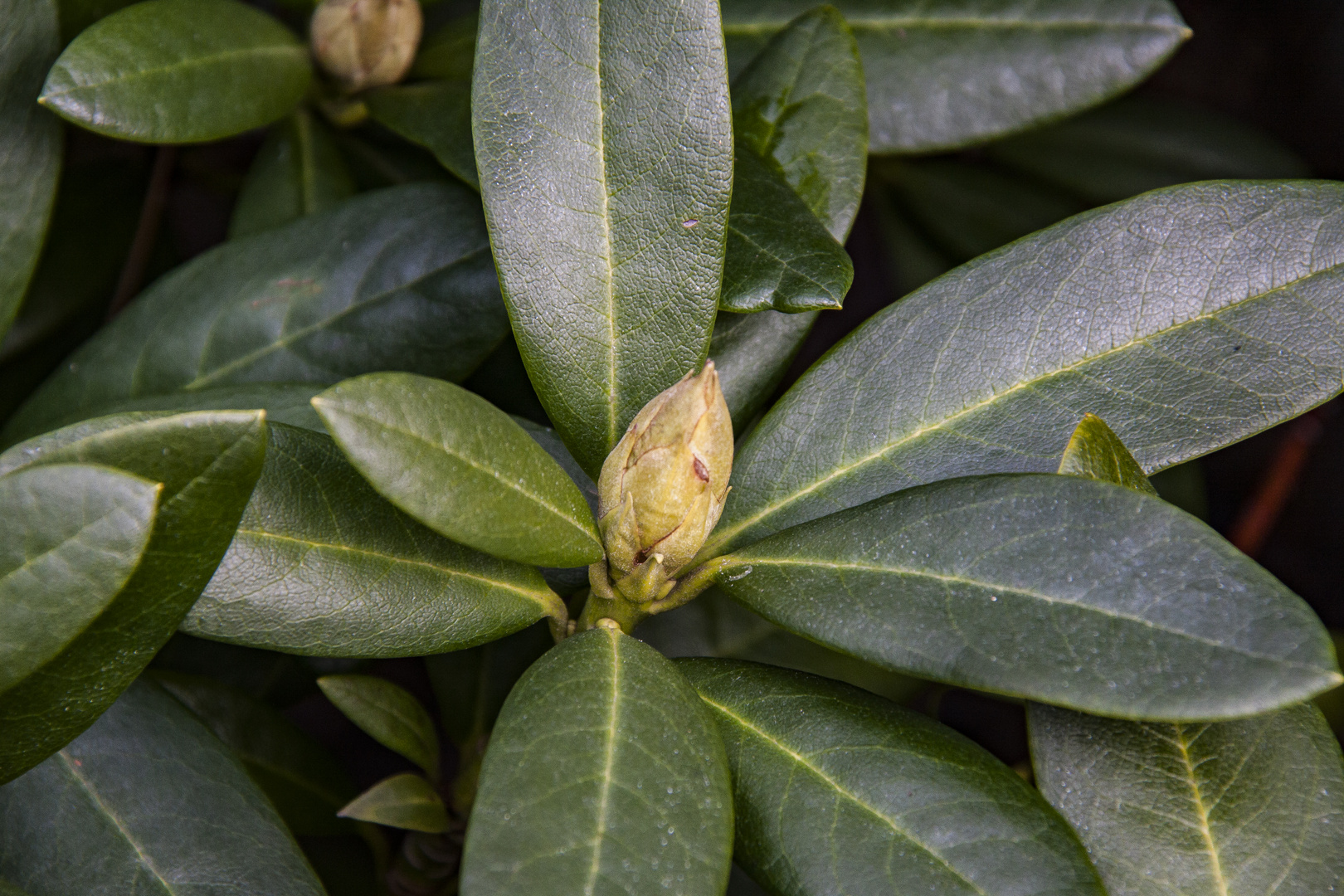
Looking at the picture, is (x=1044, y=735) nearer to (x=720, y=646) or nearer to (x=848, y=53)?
(x=720, y=646)

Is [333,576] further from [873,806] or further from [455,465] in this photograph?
[873,806]

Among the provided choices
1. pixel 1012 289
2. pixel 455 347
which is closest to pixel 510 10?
pixel 455 347

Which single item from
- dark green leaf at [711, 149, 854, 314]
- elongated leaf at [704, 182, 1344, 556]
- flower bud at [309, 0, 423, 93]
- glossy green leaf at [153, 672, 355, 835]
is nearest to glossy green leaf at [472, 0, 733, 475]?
dark green leaf at [711, 149, 854, 314]

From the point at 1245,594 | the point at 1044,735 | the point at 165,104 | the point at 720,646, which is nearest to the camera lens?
the point at 1245,594

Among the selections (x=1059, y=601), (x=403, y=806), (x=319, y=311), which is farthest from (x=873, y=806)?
(x=319, y=311)

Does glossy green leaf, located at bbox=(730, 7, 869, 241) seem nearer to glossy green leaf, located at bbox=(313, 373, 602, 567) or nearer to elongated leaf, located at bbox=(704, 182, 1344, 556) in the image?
elongated leaf, located at bbox=(704, 182, 1344, 556)

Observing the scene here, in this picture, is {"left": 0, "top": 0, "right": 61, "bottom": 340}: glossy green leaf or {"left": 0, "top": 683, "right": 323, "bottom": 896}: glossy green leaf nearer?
{"left": 0, "top": 683, "right": 323, "bottom": 896}: glossy green leaf

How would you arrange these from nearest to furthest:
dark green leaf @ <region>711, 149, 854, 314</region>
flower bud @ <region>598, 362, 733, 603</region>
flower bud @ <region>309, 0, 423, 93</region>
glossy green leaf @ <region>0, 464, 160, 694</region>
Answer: glossy green leaf @ <region>0, 464, 160, 694</region>, flower bud @ <region>598, 362, 733, 603</region>, dark green leaf @ <region>711, 149, 854, 314</region>, flower bud @ <region>309, 0, 423, 93</region>
